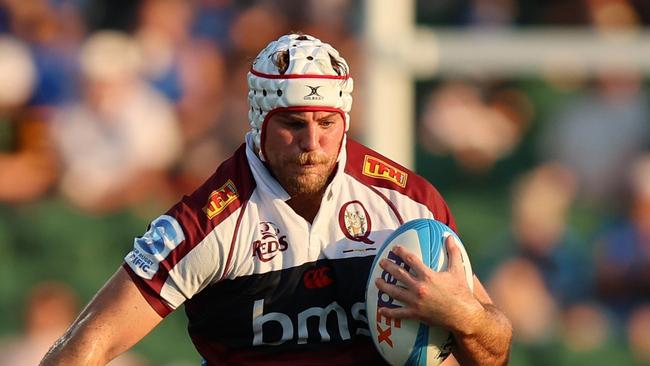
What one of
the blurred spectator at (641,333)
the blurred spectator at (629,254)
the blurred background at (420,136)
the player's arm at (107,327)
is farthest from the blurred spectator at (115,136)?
the player's arm at (107,327)

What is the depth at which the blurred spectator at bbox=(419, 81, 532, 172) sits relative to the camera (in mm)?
10117

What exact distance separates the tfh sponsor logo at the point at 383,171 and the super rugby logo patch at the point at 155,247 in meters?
0.83

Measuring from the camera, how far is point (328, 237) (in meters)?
5.38

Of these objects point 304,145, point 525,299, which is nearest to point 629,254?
point 525,299

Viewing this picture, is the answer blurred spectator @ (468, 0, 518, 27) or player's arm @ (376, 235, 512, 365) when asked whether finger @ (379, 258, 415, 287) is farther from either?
blurred spectator @ (468, 0, 518, 27)

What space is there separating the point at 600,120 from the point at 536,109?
1.98 feet

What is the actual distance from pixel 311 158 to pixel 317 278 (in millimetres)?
500

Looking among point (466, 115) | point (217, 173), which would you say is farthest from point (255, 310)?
point (466, 115)

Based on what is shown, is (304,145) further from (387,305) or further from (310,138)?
(387,305)

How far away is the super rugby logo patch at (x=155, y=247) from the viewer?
5.12m

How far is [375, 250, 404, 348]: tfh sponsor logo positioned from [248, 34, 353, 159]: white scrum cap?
2.04 ft

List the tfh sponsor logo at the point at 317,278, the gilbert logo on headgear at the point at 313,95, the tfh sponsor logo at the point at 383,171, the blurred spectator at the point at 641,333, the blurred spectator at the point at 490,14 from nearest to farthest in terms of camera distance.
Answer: the gilbert logo on headgear at the point at 313,95 < the tfh sponsor logo at the point at 317,278 < the tfh sponsor logo at the point at 383,171 < the blurred spectator at the point at 641,333 < the blurred spectator at the point at 490,14

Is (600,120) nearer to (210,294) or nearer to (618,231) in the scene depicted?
(618,231)

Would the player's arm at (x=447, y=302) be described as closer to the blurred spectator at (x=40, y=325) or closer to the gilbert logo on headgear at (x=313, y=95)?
the gilbert logo on headgear at (x=313, y=95)
